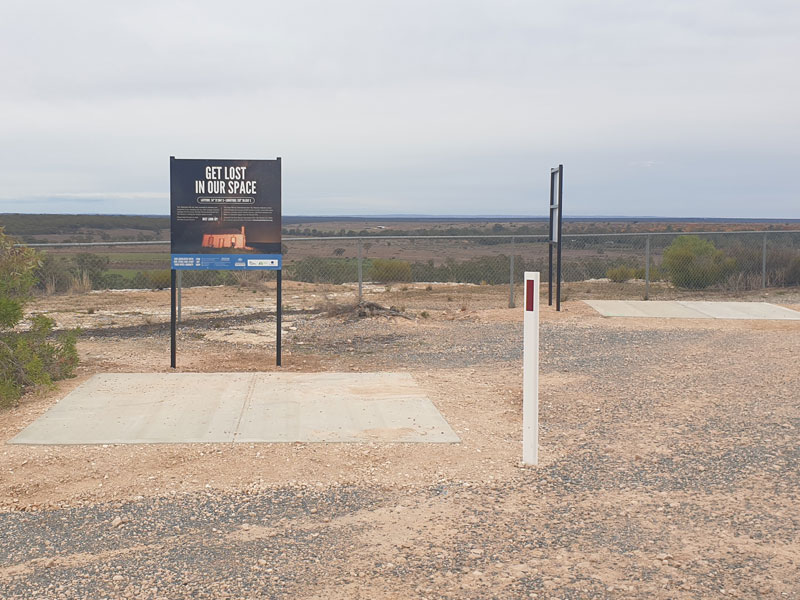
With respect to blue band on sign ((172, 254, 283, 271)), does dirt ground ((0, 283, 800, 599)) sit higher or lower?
lower

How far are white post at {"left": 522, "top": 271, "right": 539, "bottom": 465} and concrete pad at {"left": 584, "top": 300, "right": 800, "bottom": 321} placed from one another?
33.4 feet

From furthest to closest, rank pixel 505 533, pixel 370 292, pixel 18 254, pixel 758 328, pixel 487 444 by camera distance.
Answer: pixel 370 292 < pixel 758 328 < pixel 18 254 < pixel 487 444 < pixel 505 533

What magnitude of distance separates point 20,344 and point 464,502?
5.50 m

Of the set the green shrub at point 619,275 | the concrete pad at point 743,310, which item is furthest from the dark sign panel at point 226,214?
the green shrub at point 619,275

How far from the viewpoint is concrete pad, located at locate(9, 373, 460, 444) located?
7621mm

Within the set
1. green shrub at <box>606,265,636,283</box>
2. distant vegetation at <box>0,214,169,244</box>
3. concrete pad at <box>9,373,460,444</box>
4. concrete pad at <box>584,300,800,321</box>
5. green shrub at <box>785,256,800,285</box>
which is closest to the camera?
concrete pad at <box>9,373,460,444</box>

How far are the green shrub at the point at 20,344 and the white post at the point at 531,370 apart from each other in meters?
4.98

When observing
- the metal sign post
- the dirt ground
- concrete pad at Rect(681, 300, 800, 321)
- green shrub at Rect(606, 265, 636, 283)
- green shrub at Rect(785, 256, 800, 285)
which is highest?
the metal sign post

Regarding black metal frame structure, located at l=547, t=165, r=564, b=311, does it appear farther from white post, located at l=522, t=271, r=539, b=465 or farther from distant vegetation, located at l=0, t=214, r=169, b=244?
distant vegetation, located at l=0, t=214, r=169, b=244

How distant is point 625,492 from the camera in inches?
249

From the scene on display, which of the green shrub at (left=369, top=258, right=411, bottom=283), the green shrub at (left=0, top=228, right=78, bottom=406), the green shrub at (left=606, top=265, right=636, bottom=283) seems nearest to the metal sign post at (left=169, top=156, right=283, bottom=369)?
the green shrub at (left=0, top=228, right=78, bottom=406)

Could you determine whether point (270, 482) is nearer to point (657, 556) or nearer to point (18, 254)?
point (657, 556)

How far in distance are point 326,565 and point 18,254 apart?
6376 millimetres

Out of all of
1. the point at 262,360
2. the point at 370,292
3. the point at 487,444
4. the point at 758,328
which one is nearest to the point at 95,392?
the point at 262,360
